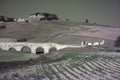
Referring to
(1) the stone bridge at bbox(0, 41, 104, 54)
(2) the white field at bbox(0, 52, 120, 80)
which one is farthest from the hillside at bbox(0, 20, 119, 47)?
(2) the white field at bbox(0, 52, 120, 80)

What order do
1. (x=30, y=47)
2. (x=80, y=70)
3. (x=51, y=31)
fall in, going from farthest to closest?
(x=51, y=31) → (x=30, y=47) → (x=80, y=70)

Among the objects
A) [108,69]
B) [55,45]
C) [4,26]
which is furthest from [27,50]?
[108,69]

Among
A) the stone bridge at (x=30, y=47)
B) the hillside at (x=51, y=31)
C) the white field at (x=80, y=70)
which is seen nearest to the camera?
the white field at (x=80, y=70)

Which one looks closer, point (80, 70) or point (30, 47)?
point (80, 70)

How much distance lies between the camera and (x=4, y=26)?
78.9 m

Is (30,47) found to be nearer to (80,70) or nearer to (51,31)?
(51,31)

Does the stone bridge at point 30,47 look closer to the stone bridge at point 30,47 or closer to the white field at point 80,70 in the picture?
the stone bridge at point 30,47

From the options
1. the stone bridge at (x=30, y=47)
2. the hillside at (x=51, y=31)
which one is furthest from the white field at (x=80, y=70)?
the hillside at (x=51, y=31)

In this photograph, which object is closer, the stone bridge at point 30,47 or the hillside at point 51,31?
the stone bridge at point 30,47

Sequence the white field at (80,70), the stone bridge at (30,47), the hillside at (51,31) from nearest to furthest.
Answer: the white field at (80,70), the stone bridge at (30,47), the hillside at (51,31)

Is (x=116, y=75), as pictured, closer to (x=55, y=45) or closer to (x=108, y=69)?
(x=108, y=69)

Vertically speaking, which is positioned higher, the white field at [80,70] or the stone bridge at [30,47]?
the white field at [80,70]

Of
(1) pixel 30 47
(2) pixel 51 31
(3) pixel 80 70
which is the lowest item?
(1) pixel 30 47

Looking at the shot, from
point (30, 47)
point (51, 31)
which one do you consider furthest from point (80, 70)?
point (51, 31)
